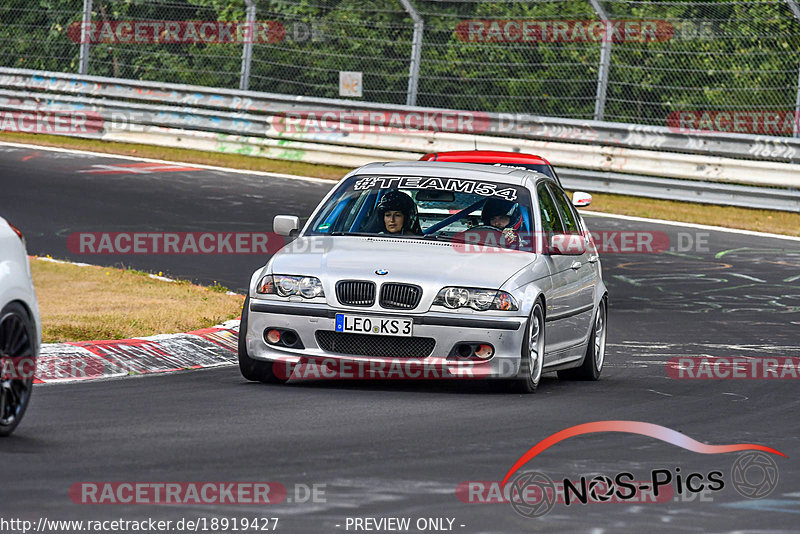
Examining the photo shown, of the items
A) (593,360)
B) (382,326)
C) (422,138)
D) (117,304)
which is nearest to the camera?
(382,326)

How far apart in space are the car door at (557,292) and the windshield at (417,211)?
21cm

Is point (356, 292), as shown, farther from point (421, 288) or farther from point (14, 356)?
point (14, 356)

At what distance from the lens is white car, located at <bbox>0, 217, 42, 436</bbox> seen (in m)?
7.30

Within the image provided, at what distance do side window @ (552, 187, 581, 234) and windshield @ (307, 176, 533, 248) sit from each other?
28.8 inches

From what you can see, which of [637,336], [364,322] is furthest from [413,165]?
[637,336]

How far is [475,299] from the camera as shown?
9.44 meters

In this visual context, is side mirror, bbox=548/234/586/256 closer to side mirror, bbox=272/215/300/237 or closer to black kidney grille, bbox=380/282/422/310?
black kidney grille, bbox=380/282/422/310

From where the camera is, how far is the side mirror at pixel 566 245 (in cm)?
1045

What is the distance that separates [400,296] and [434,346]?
36 cm

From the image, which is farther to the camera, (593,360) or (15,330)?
(593,360)

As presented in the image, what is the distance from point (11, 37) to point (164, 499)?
78.9 feet

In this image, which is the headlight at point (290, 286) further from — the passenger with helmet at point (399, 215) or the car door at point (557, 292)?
the car door at point (557, 292)

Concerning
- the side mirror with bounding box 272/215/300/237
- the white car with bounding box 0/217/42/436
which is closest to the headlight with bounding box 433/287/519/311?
the side mirror with bounding box 272/215/300/237

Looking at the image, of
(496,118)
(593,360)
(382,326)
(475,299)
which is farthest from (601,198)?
(382,326)
